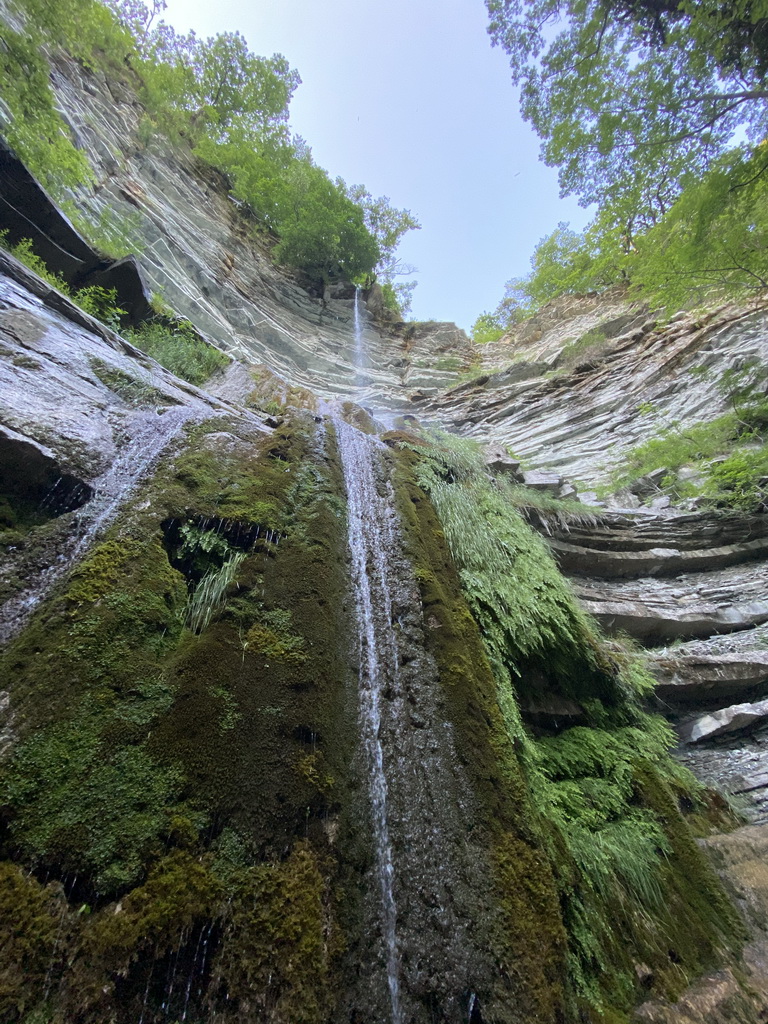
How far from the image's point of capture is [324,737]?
8.82ft

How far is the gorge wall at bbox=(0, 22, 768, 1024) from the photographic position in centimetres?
192

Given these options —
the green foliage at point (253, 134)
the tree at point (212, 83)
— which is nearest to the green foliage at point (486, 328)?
the green foliage at point (253, 134)

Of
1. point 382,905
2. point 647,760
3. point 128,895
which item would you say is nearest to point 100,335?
point 128,895

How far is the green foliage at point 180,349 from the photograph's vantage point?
836 centimetres

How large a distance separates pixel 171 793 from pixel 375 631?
70.1 inches

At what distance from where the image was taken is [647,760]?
4.25 meters

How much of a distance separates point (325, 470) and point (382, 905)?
3912 millimetres

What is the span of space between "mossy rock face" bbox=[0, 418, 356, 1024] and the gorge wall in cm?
1

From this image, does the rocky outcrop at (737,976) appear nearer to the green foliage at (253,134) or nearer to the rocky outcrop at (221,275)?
the rocky outcrop at (221,275)

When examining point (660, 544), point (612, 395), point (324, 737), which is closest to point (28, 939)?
point (324, 737)

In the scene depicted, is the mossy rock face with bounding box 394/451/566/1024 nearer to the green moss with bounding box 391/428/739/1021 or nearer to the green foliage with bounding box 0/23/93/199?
the green moss with bounding box 391/428/739/1021

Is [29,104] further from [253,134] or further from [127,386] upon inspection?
[253,134]

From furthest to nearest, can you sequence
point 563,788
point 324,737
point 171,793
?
point 563,788
point 324,737
point 171,793

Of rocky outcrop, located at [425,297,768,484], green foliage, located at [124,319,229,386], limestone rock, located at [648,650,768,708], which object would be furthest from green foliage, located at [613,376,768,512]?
green foliage, located at [124,319,229,386]
